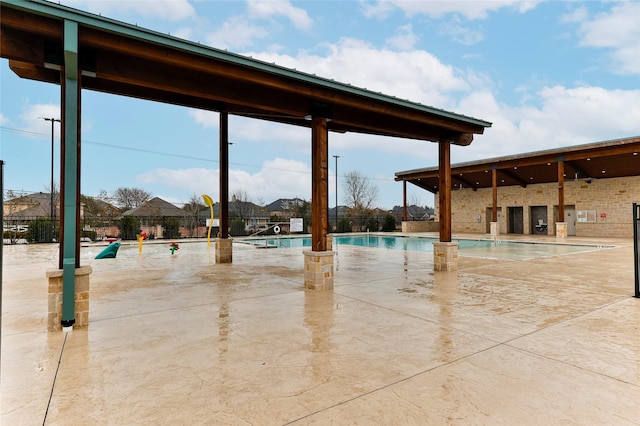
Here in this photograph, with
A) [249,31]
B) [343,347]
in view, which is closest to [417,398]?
[343,347]

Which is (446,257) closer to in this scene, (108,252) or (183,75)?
(183,75)

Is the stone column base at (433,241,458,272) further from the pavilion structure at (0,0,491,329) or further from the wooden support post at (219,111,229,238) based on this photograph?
the wooden support post at (219,111,229,238)

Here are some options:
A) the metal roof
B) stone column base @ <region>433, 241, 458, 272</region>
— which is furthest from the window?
stone column base @ <region>433, 241, 458, 272</region>

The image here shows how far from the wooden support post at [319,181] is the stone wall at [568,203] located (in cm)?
2154

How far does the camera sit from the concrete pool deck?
2432mm

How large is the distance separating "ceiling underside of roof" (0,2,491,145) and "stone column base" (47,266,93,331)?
2.70 meters

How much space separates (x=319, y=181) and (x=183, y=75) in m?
2.93

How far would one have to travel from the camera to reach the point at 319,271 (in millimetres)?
6438

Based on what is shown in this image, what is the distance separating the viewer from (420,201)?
183ft

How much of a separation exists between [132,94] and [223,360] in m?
5.78

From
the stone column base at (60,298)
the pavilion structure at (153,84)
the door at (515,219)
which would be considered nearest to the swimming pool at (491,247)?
the pavilion structure at (153,84)

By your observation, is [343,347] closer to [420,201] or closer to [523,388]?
[523,388]

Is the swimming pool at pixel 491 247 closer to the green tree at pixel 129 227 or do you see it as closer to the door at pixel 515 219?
the green tree at pixel 129 227

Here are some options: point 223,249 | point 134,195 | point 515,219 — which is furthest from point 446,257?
point 134,195
